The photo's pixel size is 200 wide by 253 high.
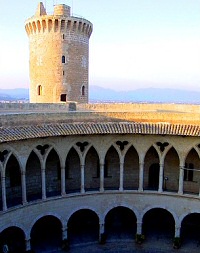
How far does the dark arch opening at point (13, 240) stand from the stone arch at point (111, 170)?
7084 millimetres

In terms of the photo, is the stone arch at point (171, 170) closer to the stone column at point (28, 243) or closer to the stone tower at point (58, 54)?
the stone column at point (28, 243)

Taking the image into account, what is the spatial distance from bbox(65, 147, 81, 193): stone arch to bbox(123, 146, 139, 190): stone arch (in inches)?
142

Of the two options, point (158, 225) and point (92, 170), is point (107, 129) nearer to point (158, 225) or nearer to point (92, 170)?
point (92, 170)

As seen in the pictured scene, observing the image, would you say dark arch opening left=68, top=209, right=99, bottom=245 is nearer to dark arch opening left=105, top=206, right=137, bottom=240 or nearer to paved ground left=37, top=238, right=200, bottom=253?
paved ground left=37, top=238, right=200, bottom=253

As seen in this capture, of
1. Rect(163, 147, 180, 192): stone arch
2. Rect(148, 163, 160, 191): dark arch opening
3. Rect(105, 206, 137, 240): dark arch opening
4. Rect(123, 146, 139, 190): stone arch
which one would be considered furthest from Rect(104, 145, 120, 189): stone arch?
Rect(163, 147, 180, 192): stone arch

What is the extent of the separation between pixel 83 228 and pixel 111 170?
4.98 metres

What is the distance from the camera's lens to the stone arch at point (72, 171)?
74.7 feet

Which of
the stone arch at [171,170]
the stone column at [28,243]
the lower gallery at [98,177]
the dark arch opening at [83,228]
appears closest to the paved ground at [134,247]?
the lower gallery at [98,177]

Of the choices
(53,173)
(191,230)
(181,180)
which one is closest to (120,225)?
(191,230)

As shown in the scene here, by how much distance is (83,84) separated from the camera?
1374 inches

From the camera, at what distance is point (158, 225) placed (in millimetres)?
23922

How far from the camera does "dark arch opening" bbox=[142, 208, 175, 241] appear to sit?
2250cm

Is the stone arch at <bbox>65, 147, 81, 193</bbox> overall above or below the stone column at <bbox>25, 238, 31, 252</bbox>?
above

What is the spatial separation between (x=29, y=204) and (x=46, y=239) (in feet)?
12.8
